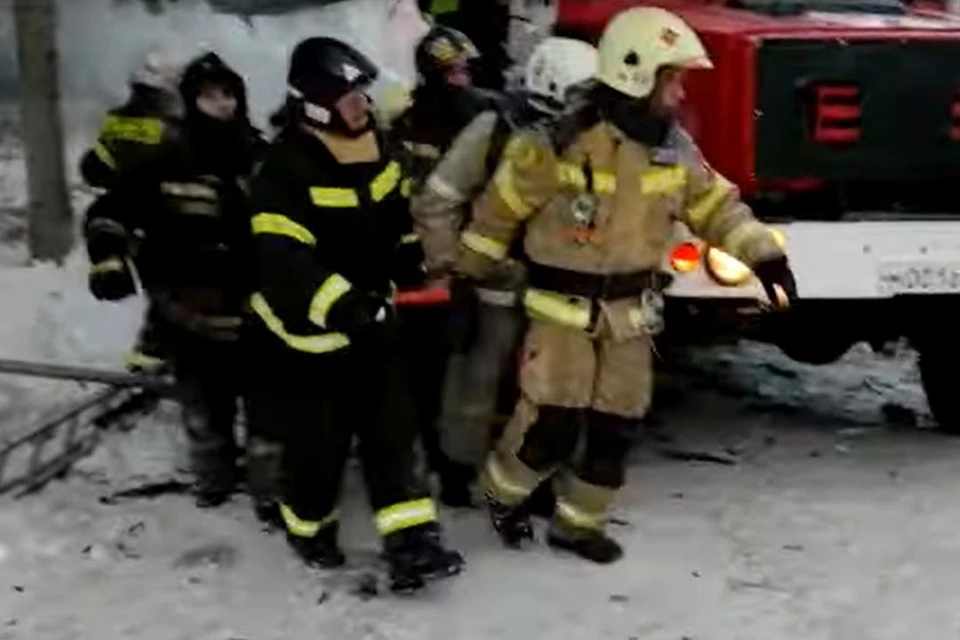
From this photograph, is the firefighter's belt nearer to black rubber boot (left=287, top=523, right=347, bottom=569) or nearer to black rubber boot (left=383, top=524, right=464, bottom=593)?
black rubber boot (left=383, top=524, right=464, bottom=593)

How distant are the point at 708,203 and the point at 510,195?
0.65 meters

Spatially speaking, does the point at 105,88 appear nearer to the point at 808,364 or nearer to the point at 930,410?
the point at 808,364

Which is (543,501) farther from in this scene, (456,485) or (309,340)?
(309,340)

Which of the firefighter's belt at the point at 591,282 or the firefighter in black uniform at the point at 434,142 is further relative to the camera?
the firefighter in black uniform at the point at 434,142

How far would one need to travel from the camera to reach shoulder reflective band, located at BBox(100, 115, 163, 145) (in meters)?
7.02

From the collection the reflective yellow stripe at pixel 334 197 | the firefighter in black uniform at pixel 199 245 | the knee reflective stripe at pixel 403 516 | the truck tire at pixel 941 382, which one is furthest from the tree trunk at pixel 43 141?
the knee reflective stripe at pixel 403 516

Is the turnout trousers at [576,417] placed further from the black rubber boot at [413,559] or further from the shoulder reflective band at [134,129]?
the shoulder reflective band at [134,129]

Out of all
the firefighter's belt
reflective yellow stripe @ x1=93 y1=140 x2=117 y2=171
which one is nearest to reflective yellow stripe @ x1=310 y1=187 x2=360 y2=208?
the firefighter's belt

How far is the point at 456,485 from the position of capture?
7.00 metres

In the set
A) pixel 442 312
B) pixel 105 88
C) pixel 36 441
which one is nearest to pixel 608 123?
pixel 442 312

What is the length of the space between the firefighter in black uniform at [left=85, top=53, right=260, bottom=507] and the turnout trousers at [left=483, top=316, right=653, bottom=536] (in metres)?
1.07

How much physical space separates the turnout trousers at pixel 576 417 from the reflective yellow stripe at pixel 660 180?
1.40 ft

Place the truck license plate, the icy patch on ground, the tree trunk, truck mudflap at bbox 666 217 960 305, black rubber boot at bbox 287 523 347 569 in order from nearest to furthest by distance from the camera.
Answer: black rubber boot at bbox 287 523 347 569, truck mudflap at bbox 666 217 960 305, the truck license plate, the icy patch on ground, the tree trunk

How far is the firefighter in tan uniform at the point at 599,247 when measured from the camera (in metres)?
6.13
